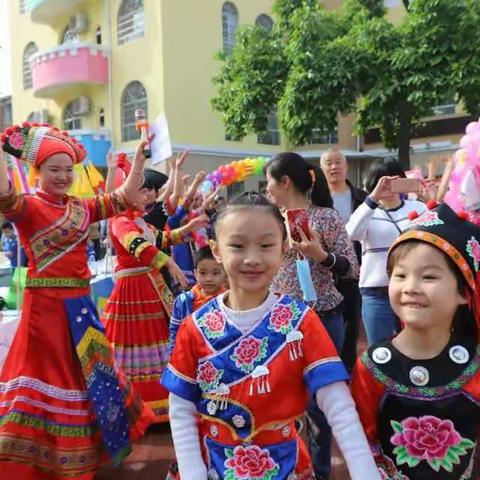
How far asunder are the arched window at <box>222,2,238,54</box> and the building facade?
0.10 feet

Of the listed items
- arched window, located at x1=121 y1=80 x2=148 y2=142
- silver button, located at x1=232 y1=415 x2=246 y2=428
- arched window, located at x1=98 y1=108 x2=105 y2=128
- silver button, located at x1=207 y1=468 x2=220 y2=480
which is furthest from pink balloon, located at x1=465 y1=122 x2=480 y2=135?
arched window, located at x1=98 y1=108 x2=105 y2=128

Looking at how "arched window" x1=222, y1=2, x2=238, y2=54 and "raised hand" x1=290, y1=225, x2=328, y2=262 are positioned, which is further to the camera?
"arched window" x1=222, y1=2, x2=238, y2=54

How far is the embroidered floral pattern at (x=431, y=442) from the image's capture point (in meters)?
1.63

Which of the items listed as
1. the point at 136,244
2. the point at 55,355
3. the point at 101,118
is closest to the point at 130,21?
the point at 101,118

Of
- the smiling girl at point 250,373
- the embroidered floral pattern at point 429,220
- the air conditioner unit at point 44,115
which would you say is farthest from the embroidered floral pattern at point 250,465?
the air conditioner unit at point 44,115

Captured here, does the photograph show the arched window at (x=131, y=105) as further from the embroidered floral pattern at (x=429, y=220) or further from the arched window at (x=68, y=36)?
A: the embroidered floral pattern at (x=429, y=220)

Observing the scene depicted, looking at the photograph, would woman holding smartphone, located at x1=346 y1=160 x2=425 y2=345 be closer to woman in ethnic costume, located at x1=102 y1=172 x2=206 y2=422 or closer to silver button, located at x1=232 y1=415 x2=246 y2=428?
woman in ethnic costume, located at x1=102 y1=172 x2=206 y2=422

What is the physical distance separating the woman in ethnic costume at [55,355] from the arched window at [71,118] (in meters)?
16.6

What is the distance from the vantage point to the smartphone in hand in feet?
8.24

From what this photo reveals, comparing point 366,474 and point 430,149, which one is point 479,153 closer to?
point 366,474

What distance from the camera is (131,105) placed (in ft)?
56.5

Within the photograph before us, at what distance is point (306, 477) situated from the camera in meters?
1.77

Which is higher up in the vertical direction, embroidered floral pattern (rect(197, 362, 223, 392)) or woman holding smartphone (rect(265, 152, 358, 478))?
woman holding smartphone (rect(265, 152, 358, 478))

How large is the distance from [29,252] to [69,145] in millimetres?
608
